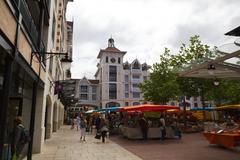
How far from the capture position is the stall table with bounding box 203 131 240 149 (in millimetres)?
12359

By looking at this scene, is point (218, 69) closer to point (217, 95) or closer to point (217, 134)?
point (217, 134)

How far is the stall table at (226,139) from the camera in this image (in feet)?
40.5

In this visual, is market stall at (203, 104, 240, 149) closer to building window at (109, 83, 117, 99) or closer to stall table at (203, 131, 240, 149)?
stall table at (203, 131, 240, 149)

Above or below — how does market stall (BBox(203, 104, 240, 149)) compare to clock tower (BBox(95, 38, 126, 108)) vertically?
below

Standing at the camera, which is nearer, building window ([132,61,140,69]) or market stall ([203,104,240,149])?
market stall ([203,104,240,149])

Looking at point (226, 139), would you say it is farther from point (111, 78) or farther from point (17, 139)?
point (111, 78)

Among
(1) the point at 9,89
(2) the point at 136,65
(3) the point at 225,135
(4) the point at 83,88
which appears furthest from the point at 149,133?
(4) the point at 83,88

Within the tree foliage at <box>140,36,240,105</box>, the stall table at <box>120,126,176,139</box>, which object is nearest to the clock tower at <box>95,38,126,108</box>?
the tree foliage at <box>140,36,240,105</box>

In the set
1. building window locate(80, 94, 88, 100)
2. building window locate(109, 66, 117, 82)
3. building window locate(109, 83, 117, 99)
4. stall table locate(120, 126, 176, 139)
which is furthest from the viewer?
building window locate(80, 94, 88, 100)

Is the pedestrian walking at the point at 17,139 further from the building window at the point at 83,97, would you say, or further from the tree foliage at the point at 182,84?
the building window at the point at 83,97

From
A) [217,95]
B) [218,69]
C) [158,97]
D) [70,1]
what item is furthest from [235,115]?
[70,1]

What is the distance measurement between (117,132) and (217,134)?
37.9 feet

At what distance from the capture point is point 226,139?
1273cm

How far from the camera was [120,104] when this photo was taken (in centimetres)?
6550
